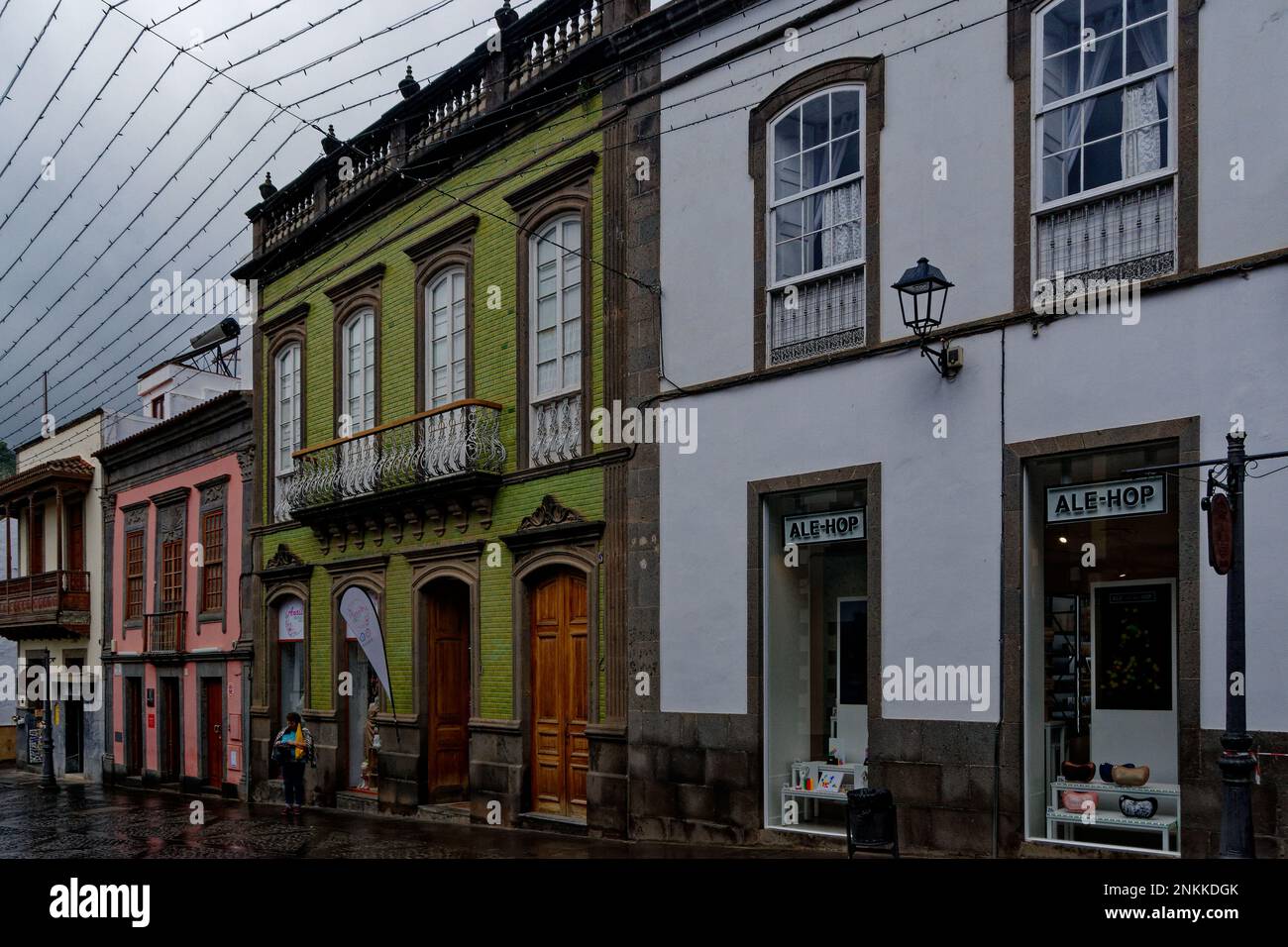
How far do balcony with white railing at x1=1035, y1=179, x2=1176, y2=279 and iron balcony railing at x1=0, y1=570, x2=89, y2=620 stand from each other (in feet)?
88.6

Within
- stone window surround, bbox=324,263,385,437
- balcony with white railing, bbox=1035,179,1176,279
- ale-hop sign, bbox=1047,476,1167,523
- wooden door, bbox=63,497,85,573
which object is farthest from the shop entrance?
wooden door, bbox=63,497,85,573

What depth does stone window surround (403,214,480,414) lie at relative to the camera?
18016 mm

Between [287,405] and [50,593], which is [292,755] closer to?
[287,405]

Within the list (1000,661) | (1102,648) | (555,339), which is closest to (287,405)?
(555,339)

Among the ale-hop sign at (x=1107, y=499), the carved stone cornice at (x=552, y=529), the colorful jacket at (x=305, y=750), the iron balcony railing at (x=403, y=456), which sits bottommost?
the colorful jacket at (x=305, y=750)

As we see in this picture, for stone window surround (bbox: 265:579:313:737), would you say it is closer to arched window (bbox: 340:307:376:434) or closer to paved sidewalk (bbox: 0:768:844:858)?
paved sidewalk (bbox: 0:768:844:858)

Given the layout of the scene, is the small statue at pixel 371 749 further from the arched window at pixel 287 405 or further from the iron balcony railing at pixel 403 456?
the arched window at pixel 287 405

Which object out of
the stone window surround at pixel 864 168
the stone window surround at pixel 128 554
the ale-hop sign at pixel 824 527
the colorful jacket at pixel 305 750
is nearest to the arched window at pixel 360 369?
the colorful jacket at pixel 305 750

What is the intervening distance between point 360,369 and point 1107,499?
43.1 feet

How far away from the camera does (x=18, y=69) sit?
12805mm

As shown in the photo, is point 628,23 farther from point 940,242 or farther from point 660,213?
point 940,242

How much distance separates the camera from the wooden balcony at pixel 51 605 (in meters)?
31.7

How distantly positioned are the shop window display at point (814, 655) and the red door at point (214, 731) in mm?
15199

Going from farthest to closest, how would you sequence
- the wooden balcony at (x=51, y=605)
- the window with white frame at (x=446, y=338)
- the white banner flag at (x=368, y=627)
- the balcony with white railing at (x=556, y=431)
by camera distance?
the wooden balcony at (x=51, y=605)
the window with white frame at (x=446, y=338)
the white banner flag at (x=368, y=627)
the balcony with white railing at (x=556, y=431)
